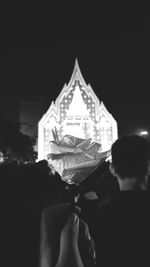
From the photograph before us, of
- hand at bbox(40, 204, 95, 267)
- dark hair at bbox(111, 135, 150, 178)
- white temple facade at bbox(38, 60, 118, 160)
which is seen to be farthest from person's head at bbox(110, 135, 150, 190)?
white temple facade at bbox(38, 60, 118, 160)

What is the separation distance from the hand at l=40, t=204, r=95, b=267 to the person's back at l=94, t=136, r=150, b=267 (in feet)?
0.42

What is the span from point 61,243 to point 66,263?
12cm

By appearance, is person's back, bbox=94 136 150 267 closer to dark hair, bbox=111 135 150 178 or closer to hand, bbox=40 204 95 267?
dark hair, bbox=111 135 150 178

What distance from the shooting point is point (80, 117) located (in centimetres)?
1838

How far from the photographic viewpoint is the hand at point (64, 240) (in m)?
1.71

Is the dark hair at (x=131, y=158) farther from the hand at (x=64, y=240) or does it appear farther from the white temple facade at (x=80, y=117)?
the white temple facade at (x=80, y=117)

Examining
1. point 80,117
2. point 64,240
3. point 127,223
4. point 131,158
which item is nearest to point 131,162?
point 131,158

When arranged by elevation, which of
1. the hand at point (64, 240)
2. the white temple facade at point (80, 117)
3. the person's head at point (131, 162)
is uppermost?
the white temple facade at point (80, 117)

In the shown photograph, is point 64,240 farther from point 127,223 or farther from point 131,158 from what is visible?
point 131,158

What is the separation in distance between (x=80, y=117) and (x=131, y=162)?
16453mm

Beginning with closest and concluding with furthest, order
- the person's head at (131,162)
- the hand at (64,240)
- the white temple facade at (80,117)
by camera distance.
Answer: the hand at (64,240) → the person's head at (131,162) → the white temple facade at (80,117)

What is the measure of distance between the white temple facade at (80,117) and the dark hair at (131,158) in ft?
50.6

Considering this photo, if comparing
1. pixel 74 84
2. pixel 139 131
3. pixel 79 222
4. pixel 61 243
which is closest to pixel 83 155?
pixel 79 222

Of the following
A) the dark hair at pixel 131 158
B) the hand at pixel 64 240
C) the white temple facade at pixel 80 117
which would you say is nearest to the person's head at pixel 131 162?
the dark hair at pixel 131 158
